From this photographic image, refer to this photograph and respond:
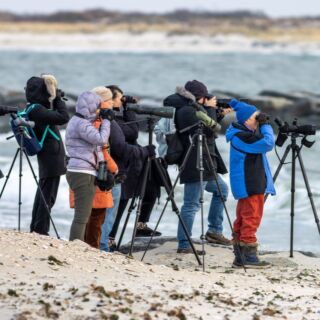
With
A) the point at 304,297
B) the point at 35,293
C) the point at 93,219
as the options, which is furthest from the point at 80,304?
the point at 93,219

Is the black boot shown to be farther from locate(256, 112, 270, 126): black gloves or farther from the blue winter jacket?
locate(256, 112, 270, 126): black gloves

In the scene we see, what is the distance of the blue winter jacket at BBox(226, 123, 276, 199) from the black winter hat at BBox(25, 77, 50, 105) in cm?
171

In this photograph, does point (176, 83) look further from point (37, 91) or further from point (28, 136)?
point (28, 136)

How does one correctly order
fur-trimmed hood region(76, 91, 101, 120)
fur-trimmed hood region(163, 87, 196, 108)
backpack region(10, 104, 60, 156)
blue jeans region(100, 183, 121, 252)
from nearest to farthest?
fur-trimmed hood region(76, 91, 101, 120) → backpack region(10, 104, 60, 156) → blue jeans region(100, 183, 121, 252) → fur-trimmed hood region(163, 87, 196, 108)

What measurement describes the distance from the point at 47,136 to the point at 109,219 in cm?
94

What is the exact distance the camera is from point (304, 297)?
10016mm

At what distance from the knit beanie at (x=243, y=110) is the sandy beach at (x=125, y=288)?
1313mm

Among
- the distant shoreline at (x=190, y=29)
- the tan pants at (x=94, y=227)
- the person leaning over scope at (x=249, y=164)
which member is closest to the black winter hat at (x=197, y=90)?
the person leaning over scope at (x=249, y=164)

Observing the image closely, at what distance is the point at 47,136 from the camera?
1216cm

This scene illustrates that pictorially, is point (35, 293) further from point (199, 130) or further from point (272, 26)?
point (272, 26)

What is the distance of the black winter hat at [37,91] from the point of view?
39.3ft

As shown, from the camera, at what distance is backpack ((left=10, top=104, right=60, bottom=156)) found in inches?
461

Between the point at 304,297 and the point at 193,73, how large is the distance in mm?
50941

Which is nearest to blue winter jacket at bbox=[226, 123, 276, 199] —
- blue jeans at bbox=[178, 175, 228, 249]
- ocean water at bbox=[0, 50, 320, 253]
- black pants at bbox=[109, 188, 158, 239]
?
blue jeans at bbox=[178, 175, 228, 249]
